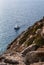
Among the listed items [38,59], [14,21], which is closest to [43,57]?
[38,59]

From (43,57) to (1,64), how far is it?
368 cm

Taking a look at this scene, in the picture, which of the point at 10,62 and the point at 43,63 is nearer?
the point at 43,63

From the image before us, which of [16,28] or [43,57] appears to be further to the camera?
[16,28]

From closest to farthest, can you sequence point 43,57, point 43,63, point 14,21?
point 43,63 < point 43,57 < point 14,21

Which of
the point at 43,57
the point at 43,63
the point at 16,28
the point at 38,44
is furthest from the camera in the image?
the point at 16,28

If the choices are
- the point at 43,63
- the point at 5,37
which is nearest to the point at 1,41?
the point at 5,37

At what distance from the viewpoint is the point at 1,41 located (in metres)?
87.9

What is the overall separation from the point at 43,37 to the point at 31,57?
4827 millimetres

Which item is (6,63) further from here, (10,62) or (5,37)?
(5,37)

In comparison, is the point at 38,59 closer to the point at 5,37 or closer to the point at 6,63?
the point at 6,63

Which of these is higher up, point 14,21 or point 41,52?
point 14,21

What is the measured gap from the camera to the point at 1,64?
19.1m

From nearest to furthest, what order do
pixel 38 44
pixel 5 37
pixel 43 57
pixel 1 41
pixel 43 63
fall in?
pixel 43 63 < pixel 43 57 < pixel 38 44 < pixel 1 41 < pixel 5 37

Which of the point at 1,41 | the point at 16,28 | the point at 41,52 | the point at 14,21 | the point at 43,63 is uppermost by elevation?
the point at 14,21
